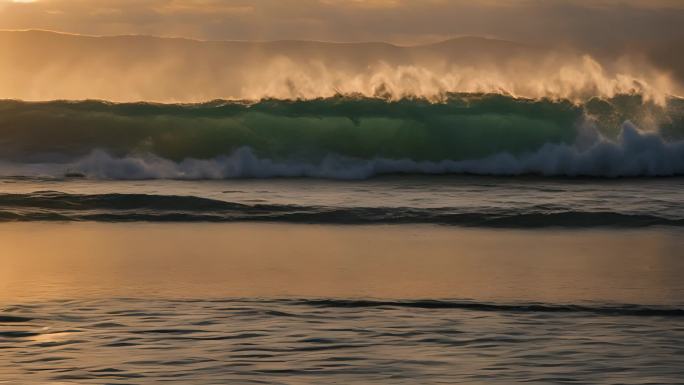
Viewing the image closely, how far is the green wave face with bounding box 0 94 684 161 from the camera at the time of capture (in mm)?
22031

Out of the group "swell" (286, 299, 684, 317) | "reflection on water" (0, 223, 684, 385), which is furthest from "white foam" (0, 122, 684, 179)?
"swell" (286, 299, 684, 317)

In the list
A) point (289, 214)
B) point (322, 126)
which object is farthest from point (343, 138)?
point (289, 214)

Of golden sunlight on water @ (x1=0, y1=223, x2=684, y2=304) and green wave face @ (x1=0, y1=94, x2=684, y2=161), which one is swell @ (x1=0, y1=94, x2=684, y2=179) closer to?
green wave face @ (x1=0, y1=94, x2=684, y2=161)

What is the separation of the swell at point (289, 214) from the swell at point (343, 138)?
4793 mm

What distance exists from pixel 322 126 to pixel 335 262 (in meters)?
13.6

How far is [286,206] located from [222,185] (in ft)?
11.7

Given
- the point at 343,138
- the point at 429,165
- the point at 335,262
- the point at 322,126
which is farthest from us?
the point at 322,126

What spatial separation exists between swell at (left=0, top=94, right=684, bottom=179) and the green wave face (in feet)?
0.09

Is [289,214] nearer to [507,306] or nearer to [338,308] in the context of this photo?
[338,308]

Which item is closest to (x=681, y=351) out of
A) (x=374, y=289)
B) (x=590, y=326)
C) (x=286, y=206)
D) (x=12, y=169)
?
(x=590, y=326)

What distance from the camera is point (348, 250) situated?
409 inches

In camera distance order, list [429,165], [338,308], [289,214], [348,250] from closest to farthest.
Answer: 1. [338,308]
2. [348,250]
3. [289,214]
4. [429,165]

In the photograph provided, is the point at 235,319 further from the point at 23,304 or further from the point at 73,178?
the point at 73,178

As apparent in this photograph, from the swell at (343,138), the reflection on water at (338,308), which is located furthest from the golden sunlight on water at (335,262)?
the swell at (343,138)
